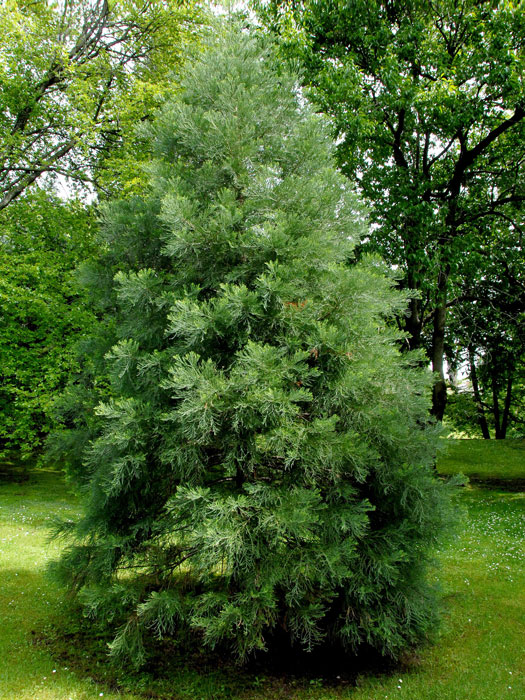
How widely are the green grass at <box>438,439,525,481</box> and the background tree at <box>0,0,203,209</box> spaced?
1515cm

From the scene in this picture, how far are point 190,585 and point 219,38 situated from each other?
6404 millimetres

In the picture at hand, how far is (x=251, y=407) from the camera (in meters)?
4.32

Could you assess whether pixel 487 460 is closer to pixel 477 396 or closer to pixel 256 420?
pixel 477 396

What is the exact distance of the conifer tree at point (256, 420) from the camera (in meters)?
4.39

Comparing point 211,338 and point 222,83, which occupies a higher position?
point 222,83

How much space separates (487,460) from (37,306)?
56.6 feet

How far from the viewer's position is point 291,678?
16.6 ft

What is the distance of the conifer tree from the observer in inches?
173

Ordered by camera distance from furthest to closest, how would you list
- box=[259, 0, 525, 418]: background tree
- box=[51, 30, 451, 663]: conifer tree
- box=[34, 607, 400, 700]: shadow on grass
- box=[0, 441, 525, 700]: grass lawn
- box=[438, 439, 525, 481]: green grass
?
box=[438, 439, 525, 481]: green grass, box=[259, 0, 525, 418]: background tree, box=[34, 607, 400, 700]: shadow on grass, box=[0, 441, 525, 700]: grass lawn, box=[51, 30, 451, 663]: conifer tree

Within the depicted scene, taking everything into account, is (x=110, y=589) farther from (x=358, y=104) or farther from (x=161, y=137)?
(x=358, y=104)

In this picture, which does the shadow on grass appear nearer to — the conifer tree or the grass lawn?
the grass lawn

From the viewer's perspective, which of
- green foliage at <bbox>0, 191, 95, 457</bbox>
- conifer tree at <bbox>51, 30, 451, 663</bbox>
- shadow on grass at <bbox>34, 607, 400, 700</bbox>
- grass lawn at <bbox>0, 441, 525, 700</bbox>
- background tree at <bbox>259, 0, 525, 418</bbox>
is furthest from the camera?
green foliage at <bbox>0, 191, 95, 457</bbox>

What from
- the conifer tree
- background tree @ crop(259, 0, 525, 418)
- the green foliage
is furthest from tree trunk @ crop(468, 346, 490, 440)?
the green foliage

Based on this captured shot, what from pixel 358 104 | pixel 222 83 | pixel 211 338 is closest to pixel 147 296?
pixel 211 338
